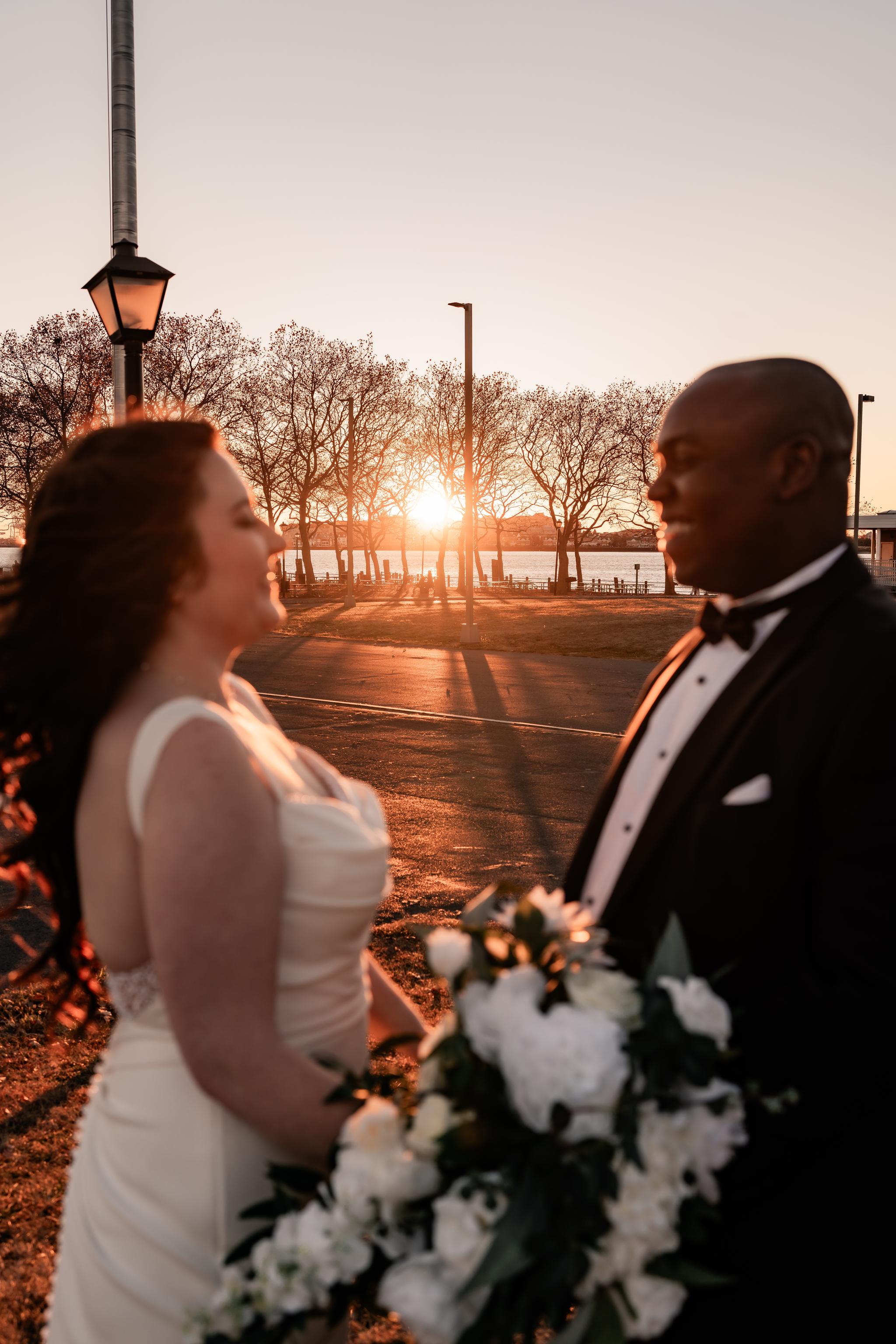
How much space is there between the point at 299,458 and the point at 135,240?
42.0 meters

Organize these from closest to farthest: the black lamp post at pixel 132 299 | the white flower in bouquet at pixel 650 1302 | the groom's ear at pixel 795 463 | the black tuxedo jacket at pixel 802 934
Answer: the white flower in bouquet at pixel 650 1302 < the black tuxedo jacket at pixel 802 934 < the groom's ear at pixel 795 463 < the black lamp post at pixel 132 299

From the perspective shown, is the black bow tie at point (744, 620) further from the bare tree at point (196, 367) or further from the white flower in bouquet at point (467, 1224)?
the bare tree at point (196, 367)

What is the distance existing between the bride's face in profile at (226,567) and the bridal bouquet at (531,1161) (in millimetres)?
683

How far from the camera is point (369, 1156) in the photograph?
1485mm

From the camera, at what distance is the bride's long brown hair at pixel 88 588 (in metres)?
1.80

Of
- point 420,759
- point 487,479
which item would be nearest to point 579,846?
point 420,759

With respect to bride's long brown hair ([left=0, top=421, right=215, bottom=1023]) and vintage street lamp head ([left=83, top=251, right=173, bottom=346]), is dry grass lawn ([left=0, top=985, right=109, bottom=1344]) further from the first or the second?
vintage street lamp head ([left=83, top=251, right=173, bottom=346])

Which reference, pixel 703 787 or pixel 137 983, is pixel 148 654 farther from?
pixel 703 787

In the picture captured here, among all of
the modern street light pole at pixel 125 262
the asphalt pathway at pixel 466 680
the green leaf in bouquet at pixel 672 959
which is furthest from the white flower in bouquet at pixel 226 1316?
the asphalt pathway at pixel 466 680

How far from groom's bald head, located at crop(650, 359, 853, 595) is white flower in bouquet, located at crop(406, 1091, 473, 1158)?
1.05 metres

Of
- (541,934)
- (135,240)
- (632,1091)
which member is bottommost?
(632,1091)

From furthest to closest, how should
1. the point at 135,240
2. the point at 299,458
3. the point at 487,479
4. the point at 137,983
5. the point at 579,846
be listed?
the point at 487,479 → the point at 299,458 → the point at 135,240 → the point at 579,846 → the point at 137,983

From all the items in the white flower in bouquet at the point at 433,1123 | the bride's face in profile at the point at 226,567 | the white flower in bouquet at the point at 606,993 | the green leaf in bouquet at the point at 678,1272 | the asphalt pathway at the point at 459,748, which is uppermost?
the bride's face in profile at the point at 226,567

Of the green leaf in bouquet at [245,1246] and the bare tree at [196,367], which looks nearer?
the green leaf in bouquet at [245,1246]
